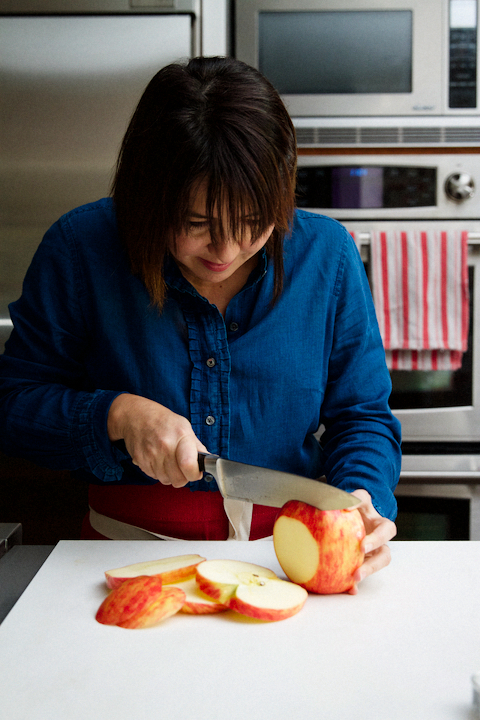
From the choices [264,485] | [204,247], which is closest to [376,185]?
[204,247]

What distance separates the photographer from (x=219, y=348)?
98 cm

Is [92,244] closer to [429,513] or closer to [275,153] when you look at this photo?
[275,153]

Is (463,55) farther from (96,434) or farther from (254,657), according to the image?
(254,657)

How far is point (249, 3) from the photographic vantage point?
5.70 ft

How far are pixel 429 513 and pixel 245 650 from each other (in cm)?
128

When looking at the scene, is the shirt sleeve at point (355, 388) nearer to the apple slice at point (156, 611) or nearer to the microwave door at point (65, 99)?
the apple slice at point (156, 611)

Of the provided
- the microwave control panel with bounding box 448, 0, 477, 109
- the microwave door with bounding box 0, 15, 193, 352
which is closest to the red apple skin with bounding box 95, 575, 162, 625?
the microwave door with bounding box 0, 15, 193, 352

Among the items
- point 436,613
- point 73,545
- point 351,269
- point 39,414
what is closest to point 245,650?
point 436,613

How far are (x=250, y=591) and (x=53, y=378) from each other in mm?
466

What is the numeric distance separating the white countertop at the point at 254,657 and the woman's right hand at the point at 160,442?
5.7 inches

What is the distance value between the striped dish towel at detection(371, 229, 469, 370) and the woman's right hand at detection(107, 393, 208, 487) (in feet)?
3.45

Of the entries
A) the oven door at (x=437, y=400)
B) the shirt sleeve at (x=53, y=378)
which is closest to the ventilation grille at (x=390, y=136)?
the oven door at (x=437, y=400)

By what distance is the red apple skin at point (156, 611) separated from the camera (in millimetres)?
677

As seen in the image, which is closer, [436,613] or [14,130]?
[436,613]
